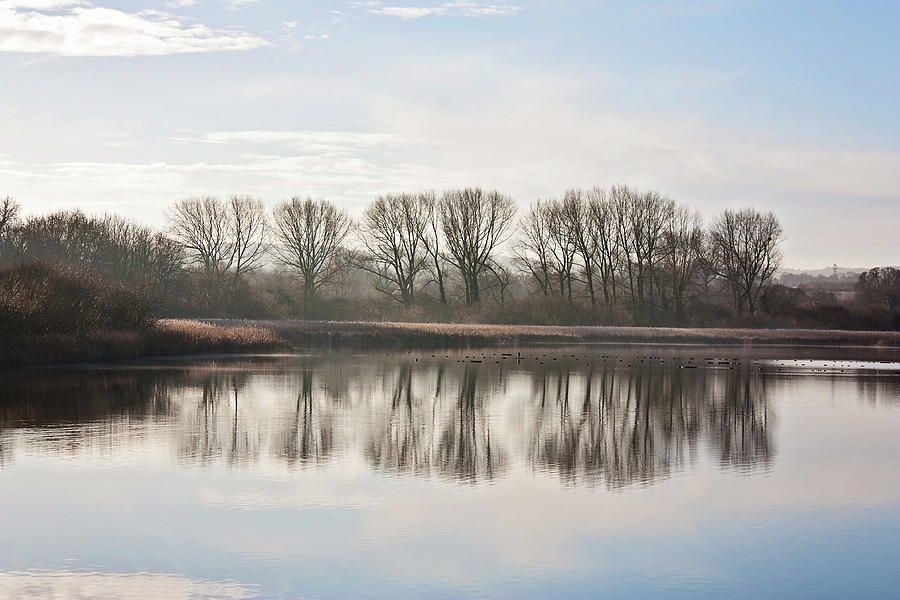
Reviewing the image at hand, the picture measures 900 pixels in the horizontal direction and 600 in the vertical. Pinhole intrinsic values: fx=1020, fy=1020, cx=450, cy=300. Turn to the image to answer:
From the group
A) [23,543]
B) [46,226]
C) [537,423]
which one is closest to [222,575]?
[23,543]

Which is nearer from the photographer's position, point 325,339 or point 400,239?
point 325,339

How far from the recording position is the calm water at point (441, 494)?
8797 mm

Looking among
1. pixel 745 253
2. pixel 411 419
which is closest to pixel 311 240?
pixel 745 253

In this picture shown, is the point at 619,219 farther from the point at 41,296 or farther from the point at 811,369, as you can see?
the point at 41,296

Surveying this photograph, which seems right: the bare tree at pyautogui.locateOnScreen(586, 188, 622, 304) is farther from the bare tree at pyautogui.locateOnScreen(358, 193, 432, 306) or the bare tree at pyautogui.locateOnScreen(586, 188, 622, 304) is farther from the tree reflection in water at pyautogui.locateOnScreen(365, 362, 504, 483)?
the tree reflection in water at pyautogui.locateOnScreen(365, 362, 504, 483)

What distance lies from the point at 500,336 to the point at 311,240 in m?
25.3

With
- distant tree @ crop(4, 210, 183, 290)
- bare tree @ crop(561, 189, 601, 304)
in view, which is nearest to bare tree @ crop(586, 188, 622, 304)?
bare tree @ crop(561, 189, 601, 304)

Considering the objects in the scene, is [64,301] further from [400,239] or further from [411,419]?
[400,239]

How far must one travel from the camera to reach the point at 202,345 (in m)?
40.8

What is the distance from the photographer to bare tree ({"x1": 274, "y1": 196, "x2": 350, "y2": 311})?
247 ft

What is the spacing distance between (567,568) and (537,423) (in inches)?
408

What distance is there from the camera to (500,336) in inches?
2147

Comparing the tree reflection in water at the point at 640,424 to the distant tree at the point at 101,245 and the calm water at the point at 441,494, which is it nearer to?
the calm water at the point at 441,494

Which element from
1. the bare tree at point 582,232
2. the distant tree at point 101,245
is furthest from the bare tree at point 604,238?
the distant tree at point 101,245
